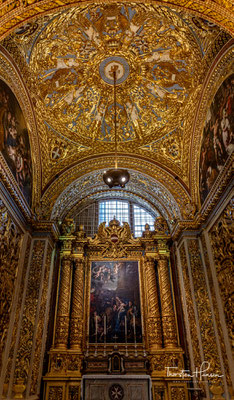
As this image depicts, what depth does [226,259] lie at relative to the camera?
7.84 metres

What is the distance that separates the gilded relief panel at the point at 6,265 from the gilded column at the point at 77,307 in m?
3.15

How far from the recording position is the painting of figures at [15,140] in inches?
314

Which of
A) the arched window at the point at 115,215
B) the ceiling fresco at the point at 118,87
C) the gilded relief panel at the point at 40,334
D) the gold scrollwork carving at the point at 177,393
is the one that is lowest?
the gold scrollwork carving at the point at 177,393

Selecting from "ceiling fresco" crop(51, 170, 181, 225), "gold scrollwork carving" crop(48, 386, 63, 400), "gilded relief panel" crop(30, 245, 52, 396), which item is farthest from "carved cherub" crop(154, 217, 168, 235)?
"gold scrollwork carving" crop(48, 386, 63, 400)

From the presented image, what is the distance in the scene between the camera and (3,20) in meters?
4.72

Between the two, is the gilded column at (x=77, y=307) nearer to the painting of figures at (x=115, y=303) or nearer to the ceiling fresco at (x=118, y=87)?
the painting of figures at (x=115, y=303)

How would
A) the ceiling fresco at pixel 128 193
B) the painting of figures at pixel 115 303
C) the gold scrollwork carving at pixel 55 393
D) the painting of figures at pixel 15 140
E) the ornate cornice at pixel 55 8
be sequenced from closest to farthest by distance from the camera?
the ornate cornice at pixel 55 8
the painting of figures at pixel 15 140
the gold scrollwork carving at pixel 55 393
the painting of figures at pixel 115 303
the ceiling fresco at pixel 128 193

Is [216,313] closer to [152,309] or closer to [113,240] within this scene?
[152,309]

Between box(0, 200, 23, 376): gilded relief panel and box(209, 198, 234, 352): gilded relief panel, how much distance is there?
641 cm

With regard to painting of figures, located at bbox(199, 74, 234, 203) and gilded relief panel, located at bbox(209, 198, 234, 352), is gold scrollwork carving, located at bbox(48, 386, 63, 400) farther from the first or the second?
painting of figures, located at bbox(199, 74, 234, 203)

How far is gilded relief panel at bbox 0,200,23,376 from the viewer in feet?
24.8

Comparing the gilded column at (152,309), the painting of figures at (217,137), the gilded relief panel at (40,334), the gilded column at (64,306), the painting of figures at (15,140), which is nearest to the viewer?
the painting of figures at (217,137)

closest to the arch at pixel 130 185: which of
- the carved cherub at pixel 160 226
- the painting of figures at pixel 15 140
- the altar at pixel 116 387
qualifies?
the carved cherub at pixel 160 226

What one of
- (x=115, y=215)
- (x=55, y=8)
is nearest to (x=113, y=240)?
(x=115, y=215)
